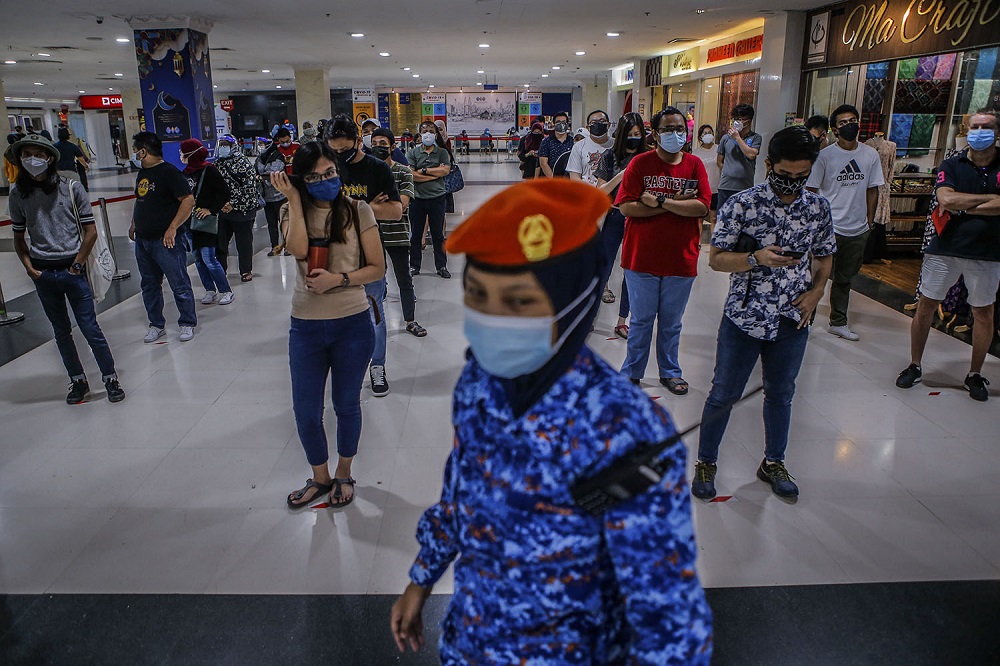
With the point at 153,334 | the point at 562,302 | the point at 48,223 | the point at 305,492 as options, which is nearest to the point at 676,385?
the point at 305,492

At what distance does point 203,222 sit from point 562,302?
5.84 m

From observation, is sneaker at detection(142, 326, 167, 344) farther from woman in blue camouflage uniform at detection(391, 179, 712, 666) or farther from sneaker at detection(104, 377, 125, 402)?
woman in blue camouflage uniform at detection(391, 179, 712, 666)

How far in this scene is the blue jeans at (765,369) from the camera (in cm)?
275

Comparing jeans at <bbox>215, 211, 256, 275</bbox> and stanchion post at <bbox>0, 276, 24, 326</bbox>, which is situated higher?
jeans at <bbox>215, 211, 256, 275</bbox>

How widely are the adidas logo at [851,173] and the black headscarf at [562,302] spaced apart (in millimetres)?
4808

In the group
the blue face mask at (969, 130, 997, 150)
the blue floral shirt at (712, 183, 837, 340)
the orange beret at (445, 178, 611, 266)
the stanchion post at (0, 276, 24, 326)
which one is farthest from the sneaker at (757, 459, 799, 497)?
the stanchion post at (0, 276, 24, 326)

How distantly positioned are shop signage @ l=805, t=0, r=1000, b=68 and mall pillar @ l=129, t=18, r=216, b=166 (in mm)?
9409

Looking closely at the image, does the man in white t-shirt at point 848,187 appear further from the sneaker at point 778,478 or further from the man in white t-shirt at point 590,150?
the sneaker at point 778,478

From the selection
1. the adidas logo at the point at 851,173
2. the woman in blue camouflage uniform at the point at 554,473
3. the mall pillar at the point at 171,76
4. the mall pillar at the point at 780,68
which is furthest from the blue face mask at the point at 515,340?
the mall pillar at the point at 171,76

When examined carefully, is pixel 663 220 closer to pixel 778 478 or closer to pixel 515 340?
pixel 778 478

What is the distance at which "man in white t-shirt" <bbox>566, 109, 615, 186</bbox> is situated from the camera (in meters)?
5.54

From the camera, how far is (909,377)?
4250 mm

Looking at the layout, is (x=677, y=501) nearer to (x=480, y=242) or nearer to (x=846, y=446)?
(x=480, y=242)

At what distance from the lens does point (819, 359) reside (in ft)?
15.6
